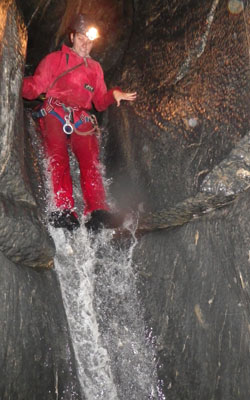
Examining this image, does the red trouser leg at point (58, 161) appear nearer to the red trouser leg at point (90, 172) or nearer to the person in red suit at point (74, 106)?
the person in red suit at point (74, 106)

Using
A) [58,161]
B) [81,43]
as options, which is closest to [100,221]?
[58,161]

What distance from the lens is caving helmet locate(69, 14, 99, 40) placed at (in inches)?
172

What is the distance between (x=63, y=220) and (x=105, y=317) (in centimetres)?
98

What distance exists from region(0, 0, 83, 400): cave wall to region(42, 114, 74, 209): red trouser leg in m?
0.36

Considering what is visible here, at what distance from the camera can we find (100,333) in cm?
363

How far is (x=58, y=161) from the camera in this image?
12.8 feet

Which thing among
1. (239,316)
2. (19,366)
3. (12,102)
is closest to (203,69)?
(12,102)

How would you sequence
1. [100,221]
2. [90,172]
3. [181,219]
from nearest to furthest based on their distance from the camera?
1. [181,219]
2. [100,221]
3. [90,172]

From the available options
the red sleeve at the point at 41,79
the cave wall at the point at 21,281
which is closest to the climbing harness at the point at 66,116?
the red sleeve at the point at 41,79

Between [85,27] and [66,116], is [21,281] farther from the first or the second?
[85,27]

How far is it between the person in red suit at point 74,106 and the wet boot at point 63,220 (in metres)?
0.15

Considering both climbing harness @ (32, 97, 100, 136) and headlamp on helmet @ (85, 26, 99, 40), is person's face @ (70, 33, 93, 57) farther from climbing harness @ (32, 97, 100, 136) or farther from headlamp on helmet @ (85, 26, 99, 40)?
climbing harness @ (32, 97, 100, 136)

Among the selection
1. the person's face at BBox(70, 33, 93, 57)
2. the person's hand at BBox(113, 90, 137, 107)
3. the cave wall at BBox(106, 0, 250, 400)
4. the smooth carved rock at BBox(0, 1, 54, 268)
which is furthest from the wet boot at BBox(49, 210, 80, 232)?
the person's face at BBox(70, 33, 93, 57)

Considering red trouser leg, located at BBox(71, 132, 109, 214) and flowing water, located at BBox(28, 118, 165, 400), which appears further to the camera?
red trouser leg, located at BBox(71, 132, 109, 214)
